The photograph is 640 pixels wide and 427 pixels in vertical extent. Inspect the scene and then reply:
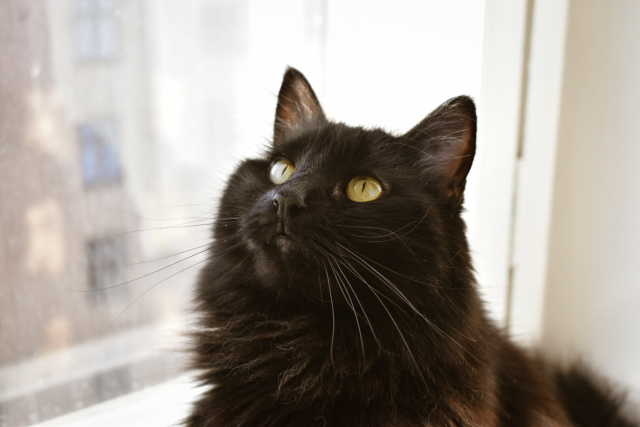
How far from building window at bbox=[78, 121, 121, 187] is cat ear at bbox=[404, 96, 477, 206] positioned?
0.71 m

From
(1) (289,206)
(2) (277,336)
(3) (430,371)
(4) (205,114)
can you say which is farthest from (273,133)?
(3) (430,371)

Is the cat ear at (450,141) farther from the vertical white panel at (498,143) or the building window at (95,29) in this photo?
the building window at (95,29)

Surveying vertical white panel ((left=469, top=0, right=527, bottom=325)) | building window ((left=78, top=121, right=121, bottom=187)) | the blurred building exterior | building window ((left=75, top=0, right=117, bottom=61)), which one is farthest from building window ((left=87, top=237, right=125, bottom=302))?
vertical white panel ((left=469, top=0, right=527, bottom=325))

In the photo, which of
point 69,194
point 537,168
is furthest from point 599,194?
point 69,194

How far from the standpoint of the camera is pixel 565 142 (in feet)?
4.77

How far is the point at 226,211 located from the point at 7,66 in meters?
0.53

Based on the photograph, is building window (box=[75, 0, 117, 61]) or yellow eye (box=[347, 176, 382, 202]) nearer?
yellow eye (box=[347, 176, 382, 202])

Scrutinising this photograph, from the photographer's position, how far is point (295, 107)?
1204mm

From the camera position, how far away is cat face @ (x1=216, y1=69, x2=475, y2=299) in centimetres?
86

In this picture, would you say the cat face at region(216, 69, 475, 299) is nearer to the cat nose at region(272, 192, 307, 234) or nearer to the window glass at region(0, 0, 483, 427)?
the cat nose at region(272, 192, 307, 234)

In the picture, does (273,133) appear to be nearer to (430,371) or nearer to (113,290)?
(113,290)

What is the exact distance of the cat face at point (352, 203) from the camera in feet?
2.82

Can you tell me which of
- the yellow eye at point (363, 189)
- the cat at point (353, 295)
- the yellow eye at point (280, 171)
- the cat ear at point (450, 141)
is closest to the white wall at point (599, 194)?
the cat at point (353, 295)

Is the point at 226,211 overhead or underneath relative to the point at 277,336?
overhead
